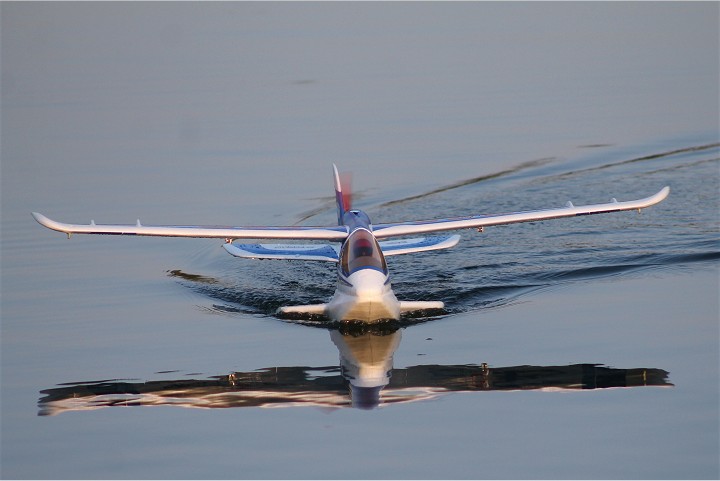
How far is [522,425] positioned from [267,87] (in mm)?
34445

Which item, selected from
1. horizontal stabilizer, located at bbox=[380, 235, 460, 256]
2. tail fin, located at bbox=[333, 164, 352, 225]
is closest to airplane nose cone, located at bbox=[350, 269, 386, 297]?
horizontal stabilizer, located at bbox=[380, 235, 460, 256]

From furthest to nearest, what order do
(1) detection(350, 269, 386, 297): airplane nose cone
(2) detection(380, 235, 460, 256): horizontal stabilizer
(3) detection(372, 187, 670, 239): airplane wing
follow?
(2) detection(380, 235, 460, 256): horizontal stabilizer < (3) detection(372, 187, 670, 239): airplane wing < (1) detection(350, 269, 386, 297): airplane nose cone

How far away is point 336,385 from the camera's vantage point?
18.3 m

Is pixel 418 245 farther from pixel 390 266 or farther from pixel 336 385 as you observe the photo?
pixel 336 385

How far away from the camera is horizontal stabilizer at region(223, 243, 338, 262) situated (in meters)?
23.7

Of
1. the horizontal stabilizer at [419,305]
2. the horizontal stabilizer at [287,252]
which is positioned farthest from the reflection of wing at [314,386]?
the horizontal stabilizer at [287,252]

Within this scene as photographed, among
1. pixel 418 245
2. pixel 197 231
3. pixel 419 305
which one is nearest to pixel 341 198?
pixel 418 245

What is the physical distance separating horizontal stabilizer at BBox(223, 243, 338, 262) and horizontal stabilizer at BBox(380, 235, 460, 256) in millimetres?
1129

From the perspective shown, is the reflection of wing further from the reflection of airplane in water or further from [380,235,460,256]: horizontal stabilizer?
[380,235,460,256]: horizontal stabilizer

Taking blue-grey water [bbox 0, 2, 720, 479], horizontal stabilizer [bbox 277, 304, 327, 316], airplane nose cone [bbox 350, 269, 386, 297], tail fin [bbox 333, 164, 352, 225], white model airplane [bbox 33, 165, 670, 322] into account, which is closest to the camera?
blue-grey water [bbox 0, 2, 720, 479]

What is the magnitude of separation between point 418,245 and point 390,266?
243 cm

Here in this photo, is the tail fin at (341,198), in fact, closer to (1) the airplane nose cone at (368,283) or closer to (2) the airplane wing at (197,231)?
(2) the airplane wing at (197,231)

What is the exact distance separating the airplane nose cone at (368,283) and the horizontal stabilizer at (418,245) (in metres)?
3.11

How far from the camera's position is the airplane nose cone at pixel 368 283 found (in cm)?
2042
